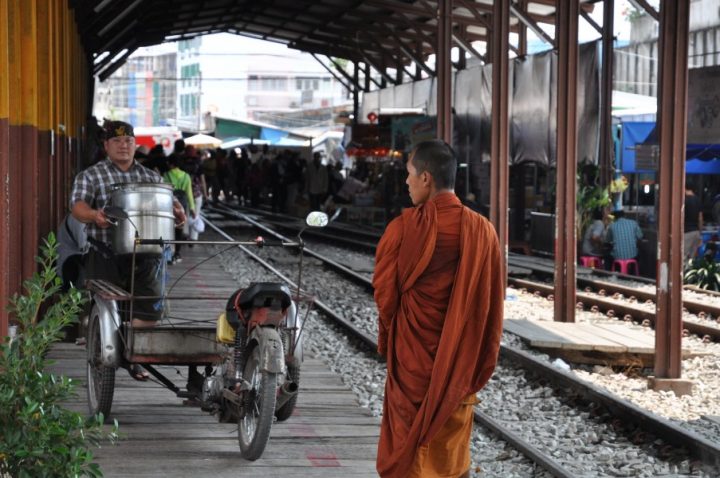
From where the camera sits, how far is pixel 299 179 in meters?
37.5

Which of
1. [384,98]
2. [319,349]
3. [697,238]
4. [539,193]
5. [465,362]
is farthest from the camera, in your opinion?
[384,98]

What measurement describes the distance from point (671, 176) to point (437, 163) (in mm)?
5890

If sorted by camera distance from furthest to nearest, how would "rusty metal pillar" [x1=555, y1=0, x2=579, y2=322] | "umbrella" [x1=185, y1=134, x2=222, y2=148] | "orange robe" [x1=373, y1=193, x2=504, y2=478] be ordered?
"umbrella" [x1=185, y1=134, x2=222, y2=148], "rusty metal pillar" [x1=555, y1=0, x2=579, y2=322], "orange robe" [x1=373, y1=193, x2=504, y2=478]

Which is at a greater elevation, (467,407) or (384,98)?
(384,98)

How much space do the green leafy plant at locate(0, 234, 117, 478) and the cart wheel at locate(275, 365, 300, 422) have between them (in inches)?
85.3

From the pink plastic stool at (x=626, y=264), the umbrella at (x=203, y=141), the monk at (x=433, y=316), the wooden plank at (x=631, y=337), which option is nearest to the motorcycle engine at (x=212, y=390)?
the monk at (x=433, y=316)

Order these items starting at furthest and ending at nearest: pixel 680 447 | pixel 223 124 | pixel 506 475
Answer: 1. pixel 223 124
2. pixel 680 447
3. pixel 506 475

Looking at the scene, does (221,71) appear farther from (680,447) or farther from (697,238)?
(680,447)

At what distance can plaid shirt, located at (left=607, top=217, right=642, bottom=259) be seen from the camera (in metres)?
18.8

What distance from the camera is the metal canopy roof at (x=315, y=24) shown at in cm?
2339

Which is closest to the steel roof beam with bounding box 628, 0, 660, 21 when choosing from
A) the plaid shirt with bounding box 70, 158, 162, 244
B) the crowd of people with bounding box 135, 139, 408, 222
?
the crowd of people with bounding box 135, 139, 408, 222

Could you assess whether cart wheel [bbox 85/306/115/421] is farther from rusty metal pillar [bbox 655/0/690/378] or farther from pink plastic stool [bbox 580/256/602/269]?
pink plastic stool [bbox 580/256/602/269]

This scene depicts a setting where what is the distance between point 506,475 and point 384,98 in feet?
89.0

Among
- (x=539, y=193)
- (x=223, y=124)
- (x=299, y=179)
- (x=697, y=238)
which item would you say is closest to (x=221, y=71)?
(x=223, y=124)
